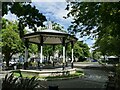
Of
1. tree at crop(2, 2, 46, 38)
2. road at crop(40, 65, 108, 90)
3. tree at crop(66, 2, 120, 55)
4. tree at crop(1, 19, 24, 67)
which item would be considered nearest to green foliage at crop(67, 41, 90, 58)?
tree at crop(1, 19, 24, 67)

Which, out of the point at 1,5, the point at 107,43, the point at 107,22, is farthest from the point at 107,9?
the point at 107,43

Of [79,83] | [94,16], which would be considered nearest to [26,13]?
[94,16]

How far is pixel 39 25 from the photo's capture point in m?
9.59

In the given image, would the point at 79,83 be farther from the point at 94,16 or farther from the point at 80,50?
the point at 80,50

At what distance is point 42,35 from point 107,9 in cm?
1425

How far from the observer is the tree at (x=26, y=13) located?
30.5 feet

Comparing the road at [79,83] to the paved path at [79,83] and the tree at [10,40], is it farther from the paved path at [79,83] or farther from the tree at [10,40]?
the tree at [10,40]

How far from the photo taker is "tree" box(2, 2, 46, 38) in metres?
9.30

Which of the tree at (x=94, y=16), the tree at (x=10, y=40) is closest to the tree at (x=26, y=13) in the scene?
the tree at (x=94, y=16)

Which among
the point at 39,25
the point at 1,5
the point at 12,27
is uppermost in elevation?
the point at 12,27

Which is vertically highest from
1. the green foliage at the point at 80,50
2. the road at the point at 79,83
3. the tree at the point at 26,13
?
the green foliage at the point at 80,50

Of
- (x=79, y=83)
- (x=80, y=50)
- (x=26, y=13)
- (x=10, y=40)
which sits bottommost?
(x=79, y=83)

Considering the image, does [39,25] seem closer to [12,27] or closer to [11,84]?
[11,84]

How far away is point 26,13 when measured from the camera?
9.43m
